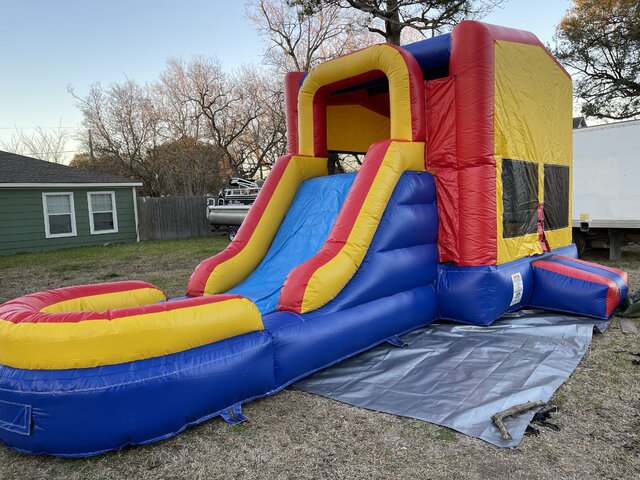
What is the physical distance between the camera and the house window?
14789 millimetres

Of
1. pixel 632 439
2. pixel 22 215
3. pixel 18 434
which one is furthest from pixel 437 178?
pixel 22 215

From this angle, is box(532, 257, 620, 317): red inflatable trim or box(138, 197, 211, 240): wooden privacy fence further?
box(138, 197, 211, 240): wooden privacy fence

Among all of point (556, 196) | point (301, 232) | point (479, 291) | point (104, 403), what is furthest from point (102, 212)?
point (104, 403)

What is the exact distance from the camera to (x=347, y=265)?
149 inches

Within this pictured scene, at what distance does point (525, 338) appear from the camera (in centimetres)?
425

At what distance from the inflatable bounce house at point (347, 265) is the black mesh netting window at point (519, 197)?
3cm

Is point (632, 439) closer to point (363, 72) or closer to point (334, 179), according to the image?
point (334, 179)

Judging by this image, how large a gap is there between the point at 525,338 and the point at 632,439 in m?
1.70

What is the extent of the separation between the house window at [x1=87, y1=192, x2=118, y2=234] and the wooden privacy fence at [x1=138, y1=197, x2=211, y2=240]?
1.02 meters

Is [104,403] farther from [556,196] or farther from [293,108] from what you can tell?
[556,196]

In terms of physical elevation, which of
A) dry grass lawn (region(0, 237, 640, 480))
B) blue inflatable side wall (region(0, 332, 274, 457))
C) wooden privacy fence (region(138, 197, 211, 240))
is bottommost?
dry grass lawn (region(0, 237, 640, 480))

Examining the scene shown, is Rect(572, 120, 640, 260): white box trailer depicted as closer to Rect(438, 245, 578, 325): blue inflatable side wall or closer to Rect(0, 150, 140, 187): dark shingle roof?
Rect(438, 245, 578, 325): blue inflatable side wall

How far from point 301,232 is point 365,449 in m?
2.73

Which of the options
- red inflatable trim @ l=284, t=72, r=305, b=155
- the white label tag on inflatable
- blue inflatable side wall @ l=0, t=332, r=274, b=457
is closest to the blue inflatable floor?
red inflatable trim @ l=284, t=72, r=305, b=155
